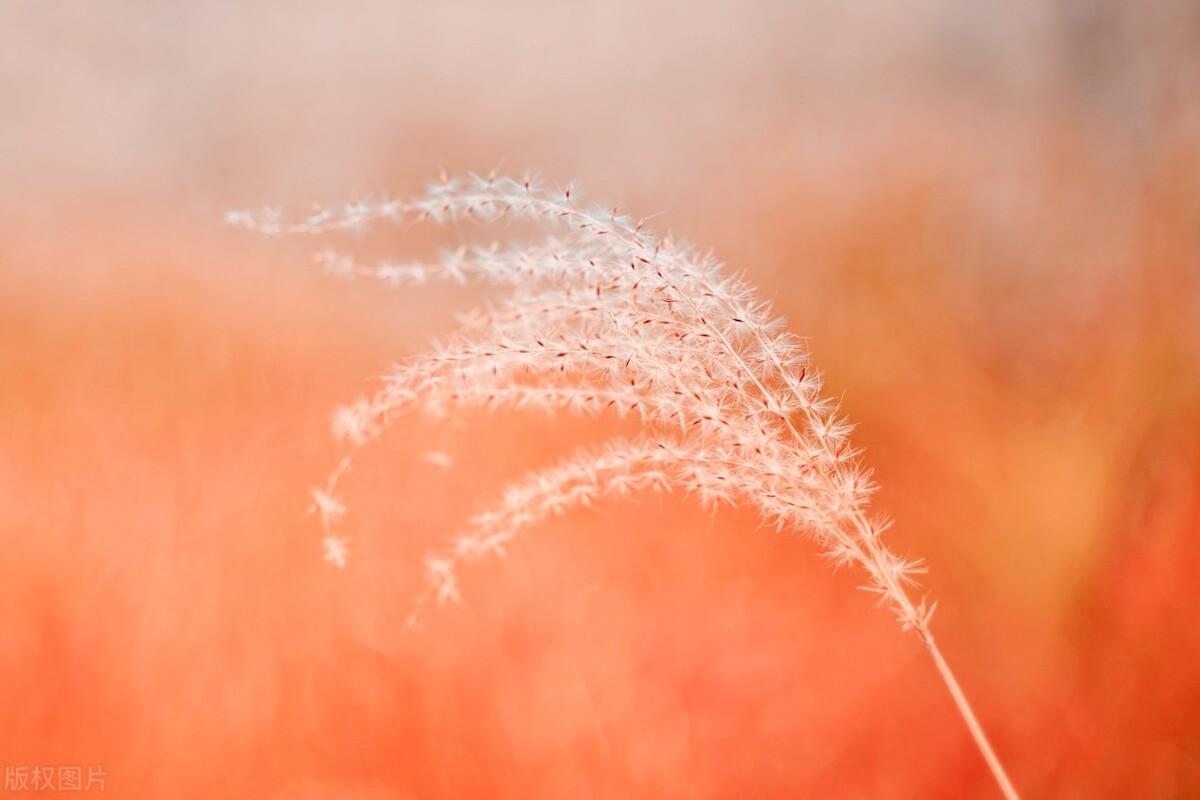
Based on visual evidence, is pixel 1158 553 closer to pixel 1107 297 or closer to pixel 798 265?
pixel 1107 297

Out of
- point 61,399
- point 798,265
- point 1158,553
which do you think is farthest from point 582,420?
point 1158,553

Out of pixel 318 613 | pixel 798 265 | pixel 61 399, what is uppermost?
pixel 61 399

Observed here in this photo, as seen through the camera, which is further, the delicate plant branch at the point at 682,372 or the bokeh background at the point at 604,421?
the bokeh background at the point at 604,421

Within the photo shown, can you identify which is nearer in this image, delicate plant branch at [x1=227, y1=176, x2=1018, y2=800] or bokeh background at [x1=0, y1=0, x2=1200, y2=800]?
delicate plant branch at [x1=227, y1=176, x2=1018, y2=800]

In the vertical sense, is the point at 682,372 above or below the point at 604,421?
below

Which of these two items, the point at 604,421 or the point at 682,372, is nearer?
the point at 682,372

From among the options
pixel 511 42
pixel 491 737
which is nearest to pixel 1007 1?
pixel 511 42

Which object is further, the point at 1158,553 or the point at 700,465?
the point at 1158,553

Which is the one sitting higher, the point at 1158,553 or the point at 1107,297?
the point at 1107,297
